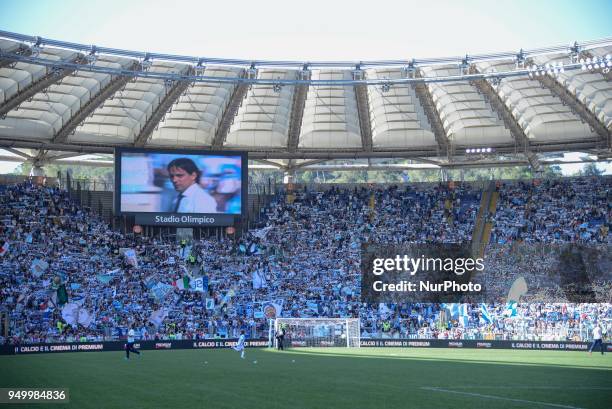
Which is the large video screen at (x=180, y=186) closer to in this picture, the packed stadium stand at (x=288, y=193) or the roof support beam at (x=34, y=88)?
the packed stadium stand at (x=288, y=193)

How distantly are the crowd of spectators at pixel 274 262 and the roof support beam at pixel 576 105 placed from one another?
279 inches

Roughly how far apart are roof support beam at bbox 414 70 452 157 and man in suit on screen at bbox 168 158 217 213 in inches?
676

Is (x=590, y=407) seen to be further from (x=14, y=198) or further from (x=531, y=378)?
(x=14, y=198)

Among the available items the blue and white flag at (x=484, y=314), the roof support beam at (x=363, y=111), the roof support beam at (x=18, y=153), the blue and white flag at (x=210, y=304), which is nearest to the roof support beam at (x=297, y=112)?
the roof support beam at (x=363, y=111)

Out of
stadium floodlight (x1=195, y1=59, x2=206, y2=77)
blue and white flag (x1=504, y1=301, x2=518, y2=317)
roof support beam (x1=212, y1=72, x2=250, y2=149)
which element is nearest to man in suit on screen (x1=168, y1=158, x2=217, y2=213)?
roof support beam (x1=212, y1=72, x2=250, y2=149)

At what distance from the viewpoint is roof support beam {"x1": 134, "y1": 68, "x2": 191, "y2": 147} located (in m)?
56.6

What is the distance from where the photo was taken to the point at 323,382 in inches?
998

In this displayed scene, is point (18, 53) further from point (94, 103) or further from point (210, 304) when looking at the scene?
→ point (210, 304)

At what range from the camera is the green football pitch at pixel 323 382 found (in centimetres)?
1978

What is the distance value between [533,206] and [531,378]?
41766mm

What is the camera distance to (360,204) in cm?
6956

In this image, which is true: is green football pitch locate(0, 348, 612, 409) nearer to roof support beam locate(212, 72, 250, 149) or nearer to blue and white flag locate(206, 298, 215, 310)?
blue and white flag locate(206, 298, 215, 310)

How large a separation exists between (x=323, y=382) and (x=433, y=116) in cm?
3796

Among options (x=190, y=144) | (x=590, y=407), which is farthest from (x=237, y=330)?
(x=590, y=407)
